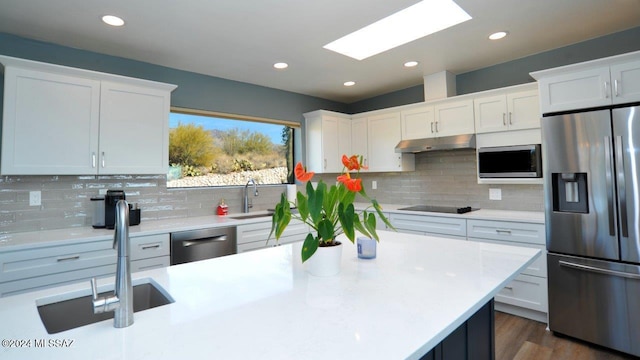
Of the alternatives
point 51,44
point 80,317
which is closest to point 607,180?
point 80,317

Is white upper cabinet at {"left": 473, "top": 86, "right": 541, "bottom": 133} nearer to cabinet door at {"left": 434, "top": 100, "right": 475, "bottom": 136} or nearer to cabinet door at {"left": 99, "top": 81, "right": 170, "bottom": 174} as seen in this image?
cabinet door at {"left": 434, "top": 100, "right": 475, "bottom": 136}

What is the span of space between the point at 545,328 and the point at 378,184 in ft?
8.23

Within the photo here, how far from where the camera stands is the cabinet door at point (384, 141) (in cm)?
408

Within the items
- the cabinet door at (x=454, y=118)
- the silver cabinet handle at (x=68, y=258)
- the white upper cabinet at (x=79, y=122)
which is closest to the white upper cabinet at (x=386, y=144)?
the cabinet door at (x=454, y=118)

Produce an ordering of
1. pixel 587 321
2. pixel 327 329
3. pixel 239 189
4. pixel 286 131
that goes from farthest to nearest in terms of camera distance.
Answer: pixel 286 131, pixel 239 189, pixel 587 321, pixel 327 329

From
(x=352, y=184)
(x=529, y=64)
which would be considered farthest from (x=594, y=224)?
(x=352, y=184)

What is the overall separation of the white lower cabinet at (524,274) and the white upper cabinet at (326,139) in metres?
1.97

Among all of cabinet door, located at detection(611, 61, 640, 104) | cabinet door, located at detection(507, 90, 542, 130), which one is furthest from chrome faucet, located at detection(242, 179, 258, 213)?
cabinet door, located at detection(611, 61, 640, 104)

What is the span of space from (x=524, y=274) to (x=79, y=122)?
3925mm

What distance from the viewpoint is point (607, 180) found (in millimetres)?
2289

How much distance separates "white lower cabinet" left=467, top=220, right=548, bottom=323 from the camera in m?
2.79

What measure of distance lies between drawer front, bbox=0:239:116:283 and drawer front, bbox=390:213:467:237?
2.77 metres

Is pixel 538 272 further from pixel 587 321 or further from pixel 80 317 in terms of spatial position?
pixel 80 317

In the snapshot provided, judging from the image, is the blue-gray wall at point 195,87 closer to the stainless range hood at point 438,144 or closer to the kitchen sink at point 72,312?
the stainless range hood at point 438,144
